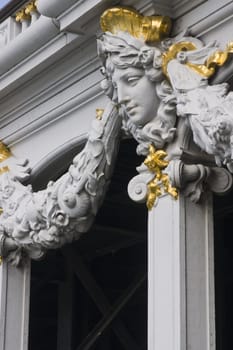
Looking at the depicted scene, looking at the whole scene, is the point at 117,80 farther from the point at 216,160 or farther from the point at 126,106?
the point at 216,160

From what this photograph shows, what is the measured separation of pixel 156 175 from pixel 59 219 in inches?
67.9

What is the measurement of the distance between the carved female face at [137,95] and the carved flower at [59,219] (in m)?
1.62

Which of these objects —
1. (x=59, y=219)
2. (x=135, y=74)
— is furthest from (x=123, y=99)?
(x=59, y=219)

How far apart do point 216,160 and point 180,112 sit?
56 cm

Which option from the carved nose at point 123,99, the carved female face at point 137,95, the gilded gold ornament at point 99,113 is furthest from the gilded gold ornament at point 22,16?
the carved nose at point 123,99

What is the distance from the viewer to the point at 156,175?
10.3 metres

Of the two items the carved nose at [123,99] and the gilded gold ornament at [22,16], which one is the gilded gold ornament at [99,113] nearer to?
the carved nose at [123,99]

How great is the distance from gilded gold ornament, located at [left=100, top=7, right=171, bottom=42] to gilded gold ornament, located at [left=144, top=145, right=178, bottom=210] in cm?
101

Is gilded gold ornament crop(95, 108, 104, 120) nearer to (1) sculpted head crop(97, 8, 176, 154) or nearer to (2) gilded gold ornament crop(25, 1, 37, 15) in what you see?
(1) sculpted head crop(97, 8, 176, 154)

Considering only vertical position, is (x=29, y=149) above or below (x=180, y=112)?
above

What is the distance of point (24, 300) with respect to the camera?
13102 millimetres

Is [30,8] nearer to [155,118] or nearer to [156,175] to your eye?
[155,118]

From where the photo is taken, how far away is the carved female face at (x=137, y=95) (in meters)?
10.3

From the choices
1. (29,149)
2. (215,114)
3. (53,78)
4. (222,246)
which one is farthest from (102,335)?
(215,114)
